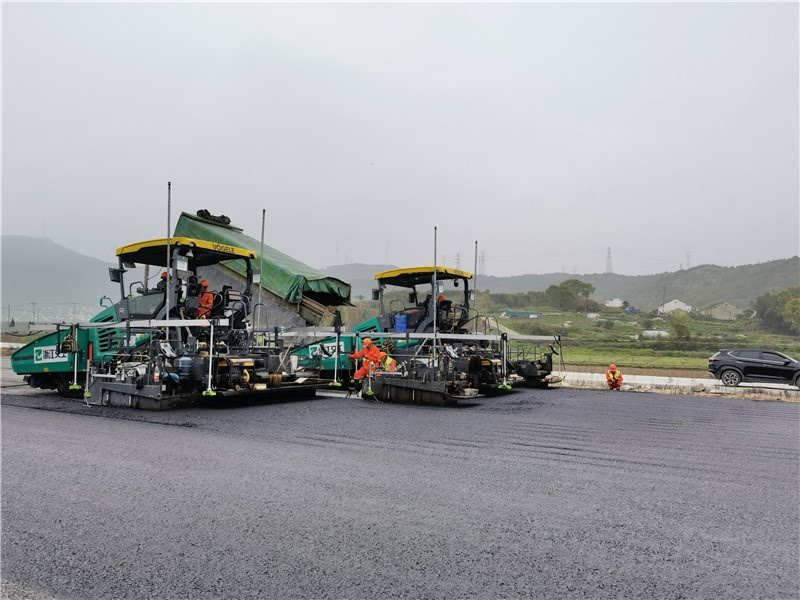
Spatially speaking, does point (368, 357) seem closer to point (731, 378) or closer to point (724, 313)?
point (731, 378)

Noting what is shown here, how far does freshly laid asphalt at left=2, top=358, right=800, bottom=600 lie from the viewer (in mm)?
2684

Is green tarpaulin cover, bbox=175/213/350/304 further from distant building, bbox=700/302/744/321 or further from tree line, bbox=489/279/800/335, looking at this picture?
→ distant building, bbox=700/302/744/321

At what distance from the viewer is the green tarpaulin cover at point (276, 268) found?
1452cm

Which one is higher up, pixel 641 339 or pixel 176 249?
pixel 176 249

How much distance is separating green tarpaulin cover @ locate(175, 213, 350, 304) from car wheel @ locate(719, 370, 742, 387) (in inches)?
372

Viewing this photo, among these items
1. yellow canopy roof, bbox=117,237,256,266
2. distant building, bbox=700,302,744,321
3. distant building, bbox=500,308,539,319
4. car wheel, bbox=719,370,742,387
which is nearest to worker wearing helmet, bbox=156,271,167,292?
yellow canopy roof, bbox=117,237,256,266

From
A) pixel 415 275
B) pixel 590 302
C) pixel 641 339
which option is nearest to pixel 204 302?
pixel 415 275

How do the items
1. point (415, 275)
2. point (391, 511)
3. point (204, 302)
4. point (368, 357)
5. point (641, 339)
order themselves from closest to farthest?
point (391, 511), point (204, 302), point (368, 357), point (415, 275), point (641, 339)

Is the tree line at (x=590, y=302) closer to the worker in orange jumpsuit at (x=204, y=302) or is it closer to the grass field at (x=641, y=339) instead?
the grass field at (x=641, y=339)

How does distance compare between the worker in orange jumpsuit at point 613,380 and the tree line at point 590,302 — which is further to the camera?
the tree line at point 590,302

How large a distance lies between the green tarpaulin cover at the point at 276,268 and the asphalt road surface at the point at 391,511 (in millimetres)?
7872

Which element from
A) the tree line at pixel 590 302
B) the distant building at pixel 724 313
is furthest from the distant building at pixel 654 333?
the distant building at pixel 724 313

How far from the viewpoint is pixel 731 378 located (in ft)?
51.6

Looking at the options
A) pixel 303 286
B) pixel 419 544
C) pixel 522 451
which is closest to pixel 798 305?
pixel 303 286
